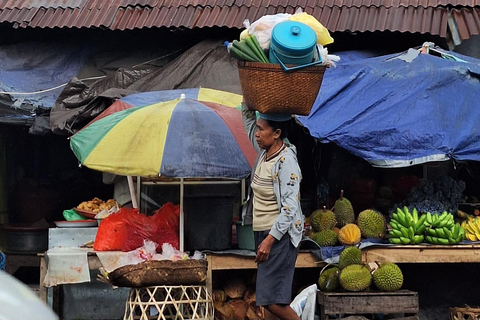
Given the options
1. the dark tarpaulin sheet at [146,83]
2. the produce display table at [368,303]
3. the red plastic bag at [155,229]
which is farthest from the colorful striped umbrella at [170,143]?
the produce display table at [368,303]

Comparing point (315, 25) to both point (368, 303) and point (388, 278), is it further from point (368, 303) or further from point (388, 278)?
point (368, 303)

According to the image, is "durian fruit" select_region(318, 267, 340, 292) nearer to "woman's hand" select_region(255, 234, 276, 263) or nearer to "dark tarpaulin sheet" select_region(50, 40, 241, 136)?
"woman's hand" select_region(255, 234, 276, 263)

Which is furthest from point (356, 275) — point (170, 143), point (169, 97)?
point (169, 97)

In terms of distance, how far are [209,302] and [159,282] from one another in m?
0.56

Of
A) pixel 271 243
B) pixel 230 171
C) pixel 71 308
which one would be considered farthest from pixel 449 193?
pixel 71 308

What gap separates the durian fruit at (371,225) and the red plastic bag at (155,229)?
1866 mm

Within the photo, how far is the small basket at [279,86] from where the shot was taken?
6609 mm

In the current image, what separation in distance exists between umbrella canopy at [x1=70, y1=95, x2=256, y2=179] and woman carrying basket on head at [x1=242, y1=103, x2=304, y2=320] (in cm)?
95

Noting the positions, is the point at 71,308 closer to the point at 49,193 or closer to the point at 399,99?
the point at 49,193

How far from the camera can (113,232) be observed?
8.09 m

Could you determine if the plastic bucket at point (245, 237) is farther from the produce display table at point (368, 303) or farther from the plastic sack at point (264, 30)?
the plastic sack at point (264, 30)

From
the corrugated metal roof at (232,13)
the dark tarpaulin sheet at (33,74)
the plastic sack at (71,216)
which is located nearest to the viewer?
the plastic sack at (71,216)

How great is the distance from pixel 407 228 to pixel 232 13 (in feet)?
11.5

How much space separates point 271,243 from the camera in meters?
6.27
